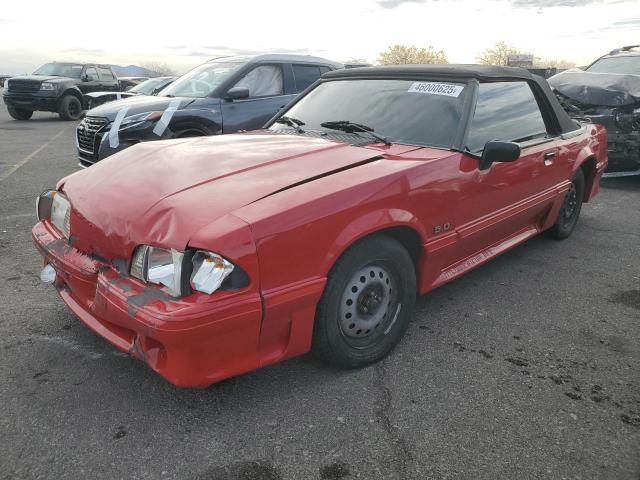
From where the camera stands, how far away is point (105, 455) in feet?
6.27

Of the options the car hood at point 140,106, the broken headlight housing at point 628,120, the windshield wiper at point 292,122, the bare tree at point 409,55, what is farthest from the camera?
the bare tree at point 409,55

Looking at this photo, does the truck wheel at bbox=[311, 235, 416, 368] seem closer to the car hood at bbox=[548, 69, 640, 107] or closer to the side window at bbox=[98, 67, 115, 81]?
the car hood at bbox=[548, 69, 640, 107]

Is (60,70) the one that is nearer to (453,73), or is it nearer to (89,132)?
(89,132)

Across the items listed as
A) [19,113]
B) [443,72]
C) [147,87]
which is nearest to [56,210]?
[443,72]

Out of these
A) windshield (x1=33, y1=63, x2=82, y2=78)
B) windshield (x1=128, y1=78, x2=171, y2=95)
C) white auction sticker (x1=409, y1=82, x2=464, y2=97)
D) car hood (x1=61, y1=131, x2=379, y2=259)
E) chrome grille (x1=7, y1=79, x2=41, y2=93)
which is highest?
white auction sticker (x1=409, y1=82, x2=464, y2=97)

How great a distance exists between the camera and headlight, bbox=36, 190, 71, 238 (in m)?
2.57

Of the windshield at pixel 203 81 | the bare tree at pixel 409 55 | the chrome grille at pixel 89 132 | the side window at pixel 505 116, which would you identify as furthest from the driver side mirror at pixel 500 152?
the bare tree at pixel 409 55

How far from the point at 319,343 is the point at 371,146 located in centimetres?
116

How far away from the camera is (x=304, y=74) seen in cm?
676

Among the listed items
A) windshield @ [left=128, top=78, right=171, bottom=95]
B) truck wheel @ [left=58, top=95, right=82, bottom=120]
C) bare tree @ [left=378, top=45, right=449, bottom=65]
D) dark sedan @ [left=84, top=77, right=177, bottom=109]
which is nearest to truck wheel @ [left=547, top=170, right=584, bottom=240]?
dark sedan @ [left=84, top=77, right=177, bottom=109]

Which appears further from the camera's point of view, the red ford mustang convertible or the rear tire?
the rear tire

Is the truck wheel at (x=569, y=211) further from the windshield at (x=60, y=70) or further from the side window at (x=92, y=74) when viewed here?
the windshield at (x=60, y=70)

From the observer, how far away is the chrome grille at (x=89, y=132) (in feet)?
19.4

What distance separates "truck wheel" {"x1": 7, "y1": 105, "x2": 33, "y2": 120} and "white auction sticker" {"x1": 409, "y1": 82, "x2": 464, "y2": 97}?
14791mm
